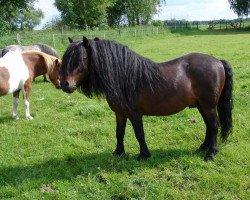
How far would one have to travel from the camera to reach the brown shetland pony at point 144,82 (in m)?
4.43

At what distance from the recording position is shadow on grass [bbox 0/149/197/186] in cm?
479

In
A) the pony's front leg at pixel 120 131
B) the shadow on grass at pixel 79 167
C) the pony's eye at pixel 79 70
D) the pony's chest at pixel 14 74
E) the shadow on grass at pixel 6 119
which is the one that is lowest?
the shadow on grass at pixel 79 167

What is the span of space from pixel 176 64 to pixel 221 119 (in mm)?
1165

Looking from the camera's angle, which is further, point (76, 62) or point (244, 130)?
point (244, 130)

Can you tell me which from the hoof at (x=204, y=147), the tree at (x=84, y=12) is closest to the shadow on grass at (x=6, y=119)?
the hoof at (x=204, y=147)

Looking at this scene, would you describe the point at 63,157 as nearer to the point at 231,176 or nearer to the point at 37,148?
the point at 37,148

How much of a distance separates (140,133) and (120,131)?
0.39m

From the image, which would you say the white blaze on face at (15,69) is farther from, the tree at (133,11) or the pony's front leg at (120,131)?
the tree at (133,11)

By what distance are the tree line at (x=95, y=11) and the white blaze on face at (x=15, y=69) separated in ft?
90.7

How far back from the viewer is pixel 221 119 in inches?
205

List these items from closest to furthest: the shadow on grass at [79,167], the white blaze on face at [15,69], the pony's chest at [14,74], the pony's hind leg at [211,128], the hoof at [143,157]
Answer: the shadow on grass at [79,167] → the pony's hind leg at [211,128] → the hoof at [143,157] → the pony's chest at [14,74] → the white blaze on face at [15,69]

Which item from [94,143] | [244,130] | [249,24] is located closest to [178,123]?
[244,130]

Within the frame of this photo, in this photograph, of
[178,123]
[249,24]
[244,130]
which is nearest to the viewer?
[244,130]

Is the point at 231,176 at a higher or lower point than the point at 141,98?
lower
